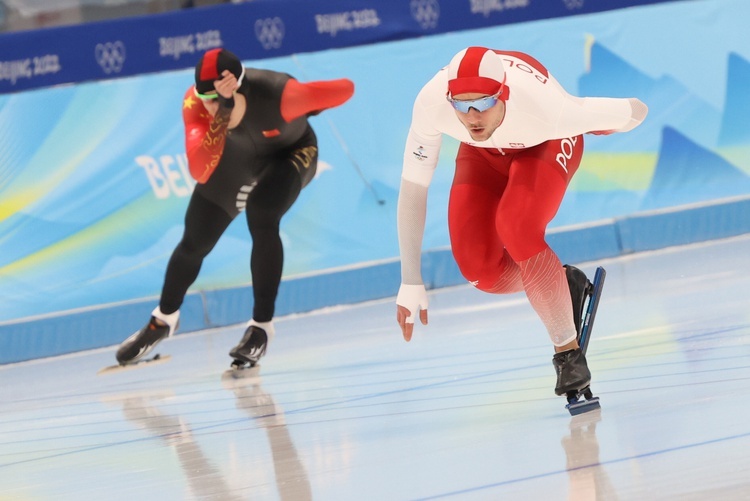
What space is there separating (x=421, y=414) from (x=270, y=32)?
5.72 m

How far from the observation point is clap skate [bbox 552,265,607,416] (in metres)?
3.87

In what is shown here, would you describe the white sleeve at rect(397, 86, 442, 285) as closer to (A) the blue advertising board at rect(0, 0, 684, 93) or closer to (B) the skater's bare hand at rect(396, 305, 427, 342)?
(B) the skater's bare hand at rect(396, 305, 427, 342)

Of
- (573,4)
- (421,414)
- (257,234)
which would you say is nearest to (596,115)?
(421,414)

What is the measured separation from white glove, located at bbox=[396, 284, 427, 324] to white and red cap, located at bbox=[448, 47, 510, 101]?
75 centimetres

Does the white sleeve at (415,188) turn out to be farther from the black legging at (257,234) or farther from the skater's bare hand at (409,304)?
the black legging at (257,234)

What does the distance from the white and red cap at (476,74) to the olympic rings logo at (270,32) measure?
5.81m

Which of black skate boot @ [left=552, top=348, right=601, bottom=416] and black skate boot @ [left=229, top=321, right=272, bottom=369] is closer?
black skate boot @ [left=552, top=348, right=601, bottom=416]

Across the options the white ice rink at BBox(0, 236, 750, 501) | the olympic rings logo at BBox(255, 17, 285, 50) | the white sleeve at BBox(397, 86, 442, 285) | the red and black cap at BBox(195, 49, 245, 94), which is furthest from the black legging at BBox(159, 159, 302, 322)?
the olympic rings logo at BBox(255, 17, 285, 50)

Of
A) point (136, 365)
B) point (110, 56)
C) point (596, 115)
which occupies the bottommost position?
point (136, 365)

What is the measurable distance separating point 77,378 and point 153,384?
0.58 m

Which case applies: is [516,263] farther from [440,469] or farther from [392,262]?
[392,262]

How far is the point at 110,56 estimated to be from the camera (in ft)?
29.9

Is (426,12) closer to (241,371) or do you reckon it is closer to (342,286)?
(342,286)

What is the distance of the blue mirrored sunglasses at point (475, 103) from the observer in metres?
3.75
